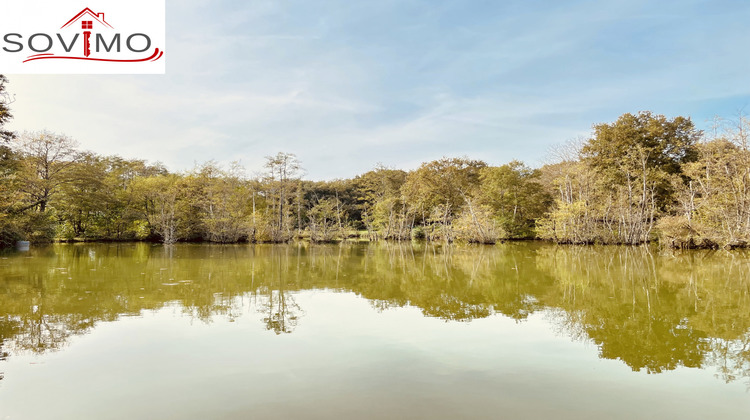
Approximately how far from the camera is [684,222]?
58.0ft

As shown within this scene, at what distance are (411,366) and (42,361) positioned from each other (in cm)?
357

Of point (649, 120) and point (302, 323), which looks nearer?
→ point (302, 323)

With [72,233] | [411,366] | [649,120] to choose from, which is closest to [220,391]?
[411,366]

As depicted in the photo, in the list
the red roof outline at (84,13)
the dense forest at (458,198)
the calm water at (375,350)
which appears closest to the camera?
the calm water at (375,350)

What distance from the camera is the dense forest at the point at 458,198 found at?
18.0m

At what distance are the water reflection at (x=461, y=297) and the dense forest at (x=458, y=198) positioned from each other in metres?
6.44

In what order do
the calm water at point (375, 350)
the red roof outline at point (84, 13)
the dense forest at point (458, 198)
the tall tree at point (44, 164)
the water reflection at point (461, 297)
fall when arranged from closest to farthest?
the calm water at point (375, 350), the water reflection at point (461, 297), the red roof outline at point (84, 13), the dense forest at point (458, 198), the tall tree at point (44, 164)

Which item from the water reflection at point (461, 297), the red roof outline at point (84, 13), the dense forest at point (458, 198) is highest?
the red roof outline at point (84, 13)

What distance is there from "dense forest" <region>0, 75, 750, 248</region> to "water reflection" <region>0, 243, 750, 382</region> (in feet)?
21.1

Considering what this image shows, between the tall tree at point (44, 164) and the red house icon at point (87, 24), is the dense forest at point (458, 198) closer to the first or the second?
the tall tree at point (44, 164)

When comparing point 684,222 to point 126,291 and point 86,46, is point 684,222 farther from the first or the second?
point 86,46

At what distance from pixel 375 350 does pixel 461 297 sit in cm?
353

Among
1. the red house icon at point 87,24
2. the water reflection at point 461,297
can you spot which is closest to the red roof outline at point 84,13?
the red house icon at point 87,24

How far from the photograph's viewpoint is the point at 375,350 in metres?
4.48
